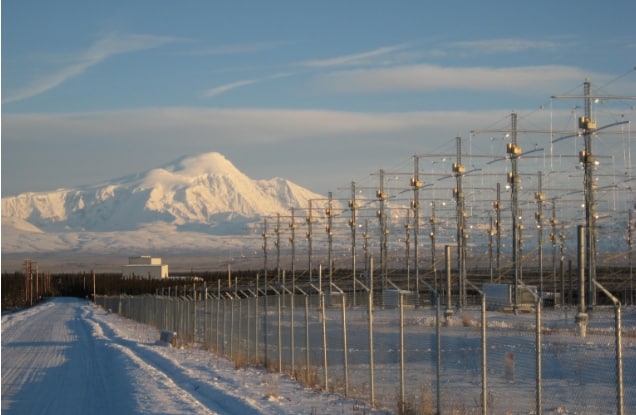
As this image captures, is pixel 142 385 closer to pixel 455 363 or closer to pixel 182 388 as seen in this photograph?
pixel 182 388

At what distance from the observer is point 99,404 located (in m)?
20.5

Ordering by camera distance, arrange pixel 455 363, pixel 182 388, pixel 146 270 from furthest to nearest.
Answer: pixel 146 270
pixel 455 363
pixel 182 388

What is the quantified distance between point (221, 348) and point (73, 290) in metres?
131

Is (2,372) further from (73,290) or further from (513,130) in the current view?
(73,290)

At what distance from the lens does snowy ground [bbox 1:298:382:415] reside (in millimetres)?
19484

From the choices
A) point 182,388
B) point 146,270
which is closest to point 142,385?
point 182,388

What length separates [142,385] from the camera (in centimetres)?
2309

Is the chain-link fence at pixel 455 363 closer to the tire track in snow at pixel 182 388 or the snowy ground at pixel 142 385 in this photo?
the snowy ground at pixel 142 385

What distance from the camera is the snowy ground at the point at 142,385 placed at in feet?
63.9

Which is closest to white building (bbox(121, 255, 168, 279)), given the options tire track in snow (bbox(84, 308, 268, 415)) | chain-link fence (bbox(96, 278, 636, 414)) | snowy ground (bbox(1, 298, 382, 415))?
chain-link fence (bbox(96, 278, 636, 414))

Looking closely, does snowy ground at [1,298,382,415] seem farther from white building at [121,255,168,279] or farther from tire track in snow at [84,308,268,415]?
white building at [121,255,168,279]

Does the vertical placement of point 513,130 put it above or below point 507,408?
above

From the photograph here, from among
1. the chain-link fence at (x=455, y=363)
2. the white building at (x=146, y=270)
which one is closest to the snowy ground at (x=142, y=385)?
the chain-link fence at (x=455, y=363)

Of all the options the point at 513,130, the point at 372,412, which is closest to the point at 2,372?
the point at 372,412
